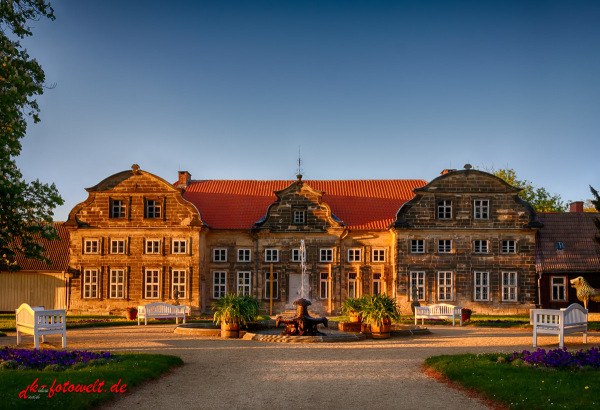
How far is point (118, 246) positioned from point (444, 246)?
19245 mm

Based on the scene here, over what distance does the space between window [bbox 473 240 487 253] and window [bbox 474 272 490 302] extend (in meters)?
1.34

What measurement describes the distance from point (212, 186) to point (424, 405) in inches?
1265

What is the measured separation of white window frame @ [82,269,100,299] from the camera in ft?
116

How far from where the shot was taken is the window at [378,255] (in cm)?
3603

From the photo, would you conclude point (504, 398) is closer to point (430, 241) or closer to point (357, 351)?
point (357, 351)

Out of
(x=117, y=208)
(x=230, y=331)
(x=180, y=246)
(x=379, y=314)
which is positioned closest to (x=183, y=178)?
(x=117, y=208)

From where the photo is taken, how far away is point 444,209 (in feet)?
115

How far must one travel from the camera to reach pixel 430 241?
115 ft

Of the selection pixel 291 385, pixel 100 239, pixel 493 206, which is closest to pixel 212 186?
pixel 100 239

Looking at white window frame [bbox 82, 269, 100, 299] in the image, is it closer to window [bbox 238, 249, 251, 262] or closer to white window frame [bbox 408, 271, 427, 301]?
window [bbox 238, 249, 251, 262]

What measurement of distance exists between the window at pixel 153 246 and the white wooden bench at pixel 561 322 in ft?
77.7

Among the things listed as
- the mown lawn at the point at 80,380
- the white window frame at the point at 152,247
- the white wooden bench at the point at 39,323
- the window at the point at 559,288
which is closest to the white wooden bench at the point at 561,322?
the mown lawn at the point at 80,380

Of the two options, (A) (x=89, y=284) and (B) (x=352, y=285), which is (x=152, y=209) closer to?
(A) (x=89, y=284)

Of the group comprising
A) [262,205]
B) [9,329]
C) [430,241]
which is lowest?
[9,329]
